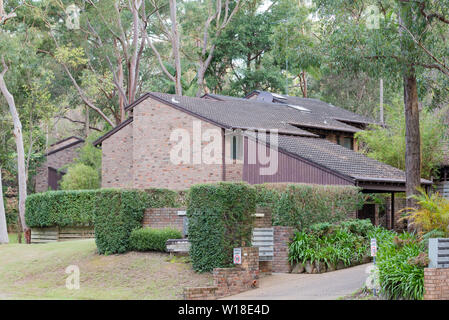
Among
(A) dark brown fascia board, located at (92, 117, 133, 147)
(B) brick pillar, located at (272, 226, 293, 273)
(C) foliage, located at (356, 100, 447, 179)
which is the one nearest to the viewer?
(B) brick pillar, located at (272, 226, 293, 273)

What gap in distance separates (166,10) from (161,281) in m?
39.0

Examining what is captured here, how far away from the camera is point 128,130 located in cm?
3872

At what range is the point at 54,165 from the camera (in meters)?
56.9

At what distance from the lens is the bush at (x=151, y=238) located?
21.0m

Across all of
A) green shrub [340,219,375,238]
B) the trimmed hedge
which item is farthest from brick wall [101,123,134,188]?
green shrub [340,219,375,238]

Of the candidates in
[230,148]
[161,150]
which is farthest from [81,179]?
[230,148]

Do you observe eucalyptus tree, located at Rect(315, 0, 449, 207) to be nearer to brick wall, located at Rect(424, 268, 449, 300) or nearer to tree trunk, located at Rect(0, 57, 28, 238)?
brick wall, located at Rect(424, 268, 449, 300)

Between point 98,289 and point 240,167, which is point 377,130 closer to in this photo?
point 240,167

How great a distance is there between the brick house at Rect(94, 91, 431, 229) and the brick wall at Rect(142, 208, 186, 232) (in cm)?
911

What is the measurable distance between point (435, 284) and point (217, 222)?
6.26 m

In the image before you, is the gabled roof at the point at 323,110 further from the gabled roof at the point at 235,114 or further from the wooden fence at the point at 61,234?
the wooden fence at the point at 61,234

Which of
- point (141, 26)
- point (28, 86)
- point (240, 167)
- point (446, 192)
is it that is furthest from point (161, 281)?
point (141, 26)

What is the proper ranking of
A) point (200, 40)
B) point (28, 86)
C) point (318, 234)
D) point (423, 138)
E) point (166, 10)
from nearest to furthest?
point (318, 234)
point (423, 138)
point (28, 86)
point (166, 10)
point (200, 40)

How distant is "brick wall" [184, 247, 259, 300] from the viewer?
57.5 feet
